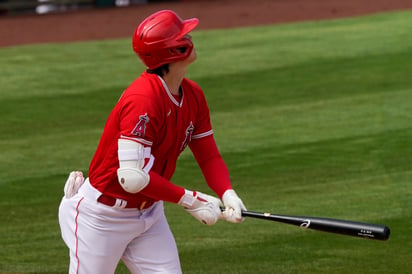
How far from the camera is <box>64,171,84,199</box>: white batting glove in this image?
4.85 meters

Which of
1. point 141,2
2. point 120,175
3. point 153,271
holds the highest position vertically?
point 120,175

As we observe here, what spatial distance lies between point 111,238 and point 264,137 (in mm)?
5762

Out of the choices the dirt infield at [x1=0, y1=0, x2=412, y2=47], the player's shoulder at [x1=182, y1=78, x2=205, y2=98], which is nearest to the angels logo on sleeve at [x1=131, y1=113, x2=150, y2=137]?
the player's shoulder at [x1=182, y1=78, x2=205, y2=98]

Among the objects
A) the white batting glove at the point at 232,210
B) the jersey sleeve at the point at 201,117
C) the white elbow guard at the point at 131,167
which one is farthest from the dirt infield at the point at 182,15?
the white elbow guard at the point at 131,167

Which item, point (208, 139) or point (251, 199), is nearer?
point (208, 139)

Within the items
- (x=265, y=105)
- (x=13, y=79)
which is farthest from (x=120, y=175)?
(x=13, y=79)

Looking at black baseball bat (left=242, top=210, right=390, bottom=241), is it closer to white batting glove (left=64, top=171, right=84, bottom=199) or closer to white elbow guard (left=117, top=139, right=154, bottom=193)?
white elbow guard (left=117, top=139, right=154, bottom=193)

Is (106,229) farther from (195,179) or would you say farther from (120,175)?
(195,179)

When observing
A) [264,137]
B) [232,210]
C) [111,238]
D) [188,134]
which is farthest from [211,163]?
[264,137]

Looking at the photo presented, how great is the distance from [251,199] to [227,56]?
6444 millimetres

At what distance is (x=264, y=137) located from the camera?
10.3 meters

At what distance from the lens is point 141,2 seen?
65.0ft

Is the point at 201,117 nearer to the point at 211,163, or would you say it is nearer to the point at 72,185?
the point at 211,163

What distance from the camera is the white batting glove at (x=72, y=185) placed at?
191 inches
